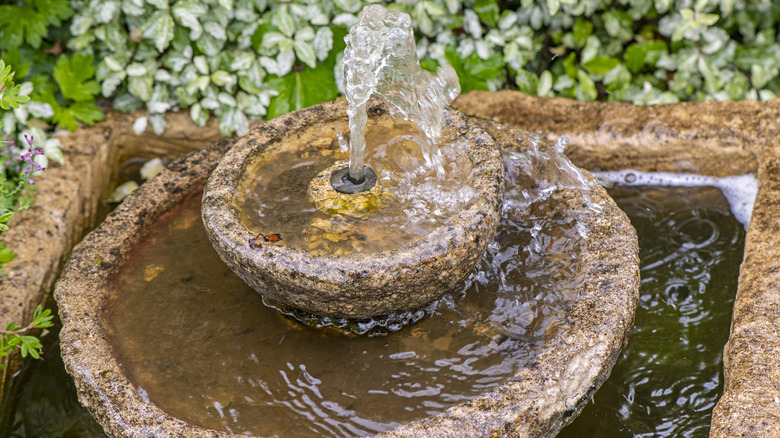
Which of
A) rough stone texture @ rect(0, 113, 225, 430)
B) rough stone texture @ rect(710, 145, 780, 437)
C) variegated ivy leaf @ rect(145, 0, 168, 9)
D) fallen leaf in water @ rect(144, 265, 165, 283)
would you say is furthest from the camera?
variegated ivy leaf @ rect(145, 0, 168, 9)

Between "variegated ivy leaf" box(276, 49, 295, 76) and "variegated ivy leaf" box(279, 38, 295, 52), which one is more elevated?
"variegated ivy leaf" box(279, 38, 295, 52)

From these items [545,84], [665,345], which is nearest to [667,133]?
[545,84]

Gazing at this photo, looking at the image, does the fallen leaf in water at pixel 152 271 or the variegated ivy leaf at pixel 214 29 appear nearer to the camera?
the fallen leaf in water at pixel 152 271

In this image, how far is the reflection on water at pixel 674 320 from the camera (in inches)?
105

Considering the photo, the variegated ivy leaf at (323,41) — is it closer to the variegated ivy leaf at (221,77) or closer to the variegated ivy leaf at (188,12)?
the variegated ivy leaf at (221,77)

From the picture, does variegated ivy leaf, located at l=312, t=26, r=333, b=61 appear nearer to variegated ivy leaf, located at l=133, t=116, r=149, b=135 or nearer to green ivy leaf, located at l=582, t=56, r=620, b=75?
variegated ivy leaf, located at l=133, t=116, r=149, b=135

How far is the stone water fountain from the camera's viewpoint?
1.98m

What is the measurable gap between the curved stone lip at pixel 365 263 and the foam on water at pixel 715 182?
1.51 m

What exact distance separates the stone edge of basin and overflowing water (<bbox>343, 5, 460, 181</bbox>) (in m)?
0.59

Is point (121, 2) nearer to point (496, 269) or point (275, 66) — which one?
point (275, 66)

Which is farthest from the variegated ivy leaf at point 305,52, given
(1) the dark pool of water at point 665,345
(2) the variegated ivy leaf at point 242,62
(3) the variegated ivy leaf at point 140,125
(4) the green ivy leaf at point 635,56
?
(4) the green ivy leaf at point 635,56

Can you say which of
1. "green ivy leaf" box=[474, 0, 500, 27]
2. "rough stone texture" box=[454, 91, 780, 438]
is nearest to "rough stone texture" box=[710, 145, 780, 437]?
"rough stone texture" box=[454, 91, 780, 438]

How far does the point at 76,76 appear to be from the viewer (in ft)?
12.0

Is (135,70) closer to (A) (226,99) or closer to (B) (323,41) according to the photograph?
(A) (226,99)
